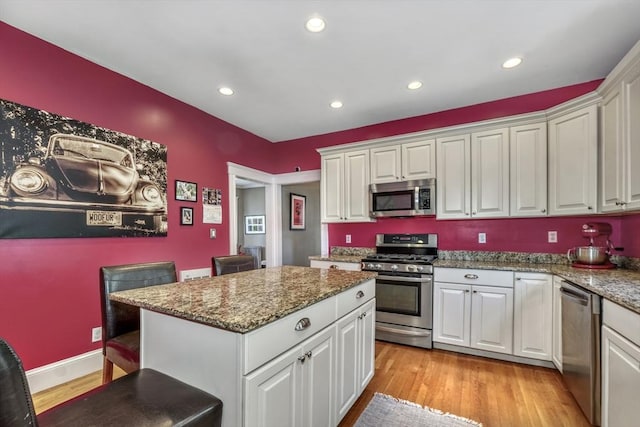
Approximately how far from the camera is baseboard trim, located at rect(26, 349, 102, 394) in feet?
6.90

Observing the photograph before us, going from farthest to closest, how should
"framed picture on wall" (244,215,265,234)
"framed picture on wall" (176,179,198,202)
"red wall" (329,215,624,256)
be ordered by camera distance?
1. "framed picture on wall" (244,215,265,234)
2. "framed picture on wall" (176,179,198,202)
3. "red wall" (329,215,624,256)

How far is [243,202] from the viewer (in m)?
7.25

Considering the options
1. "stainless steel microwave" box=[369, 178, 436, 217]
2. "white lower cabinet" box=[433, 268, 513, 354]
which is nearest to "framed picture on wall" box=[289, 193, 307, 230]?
"stainless steel microwave" box=[369, 178, 436, 217]

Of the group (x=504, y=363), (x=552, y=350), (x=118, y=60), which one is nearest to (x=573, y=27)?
(x=552, y=350)

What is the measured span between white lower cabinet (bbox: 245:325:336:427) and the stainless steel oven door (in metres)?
1.63

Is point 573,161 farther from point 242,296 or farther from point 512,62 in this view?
point 242,296

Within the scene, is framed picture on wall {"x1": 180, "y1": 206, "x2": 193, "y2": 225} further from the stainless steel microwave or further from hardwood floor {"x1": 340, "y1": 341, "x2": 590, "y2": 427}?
hardwood floor {"x1": 340, "y1": 341, "x2": 590, "y2": 427}

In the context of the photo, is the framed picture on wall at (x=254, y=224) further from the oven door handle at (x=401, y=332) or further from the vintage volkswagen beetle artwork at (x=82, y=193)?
the oven door handle at (x=401, y=332)

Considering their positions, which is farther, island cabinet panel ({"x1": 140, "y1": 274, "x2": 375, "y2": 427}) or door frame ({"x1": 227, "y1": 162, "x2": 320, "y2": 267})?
door frame ({"x1": 227, "y1": 162, "x2": 320, "y2": 267})

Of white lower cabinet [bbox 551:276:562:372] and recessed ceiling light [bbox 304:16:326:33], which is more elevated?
recessed ceiling light [bbox 304:16:326:33]

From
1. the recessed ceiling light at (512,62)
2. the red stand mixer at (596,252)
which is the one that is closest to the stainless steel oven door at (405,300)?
the red stand mixer at (596,252)

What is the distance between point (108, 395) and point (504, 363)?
307 cm

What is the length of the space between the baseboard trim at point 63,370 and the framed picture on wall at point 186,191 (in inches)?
63.2

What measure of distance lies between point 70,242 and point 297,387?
7.38 ft
